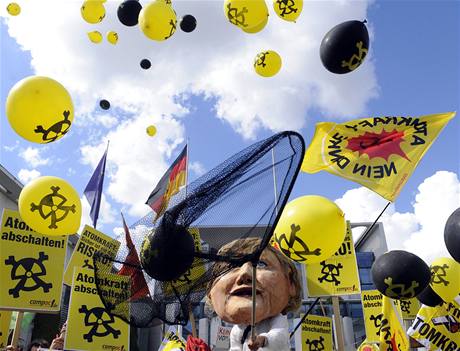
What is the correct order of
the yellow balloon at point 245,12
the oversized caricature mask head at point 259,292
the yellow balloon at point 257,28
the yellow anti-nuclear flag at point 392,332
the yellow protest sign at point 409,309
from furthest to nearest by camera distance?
the yellow balloon at point 257,28
the yellow protest sign at point 409,309
the yellow balloon at point 245,12
the yellow anti-nuclear flag at point 392,332
the oversized caricature mask head at point 259,292

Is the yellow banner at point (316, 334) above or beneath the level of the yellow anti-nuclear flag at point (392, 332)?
above

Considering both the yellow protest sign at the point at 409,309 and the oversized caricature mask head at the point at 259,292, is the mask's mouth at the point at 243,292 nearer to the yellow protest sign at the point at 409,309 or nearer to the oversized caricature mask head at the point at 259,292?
the oversized caricature mask head at the point at 259,292

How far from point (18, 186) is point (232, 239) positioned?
1893cm

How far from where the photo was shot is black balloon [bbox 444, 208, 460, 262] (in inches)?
158

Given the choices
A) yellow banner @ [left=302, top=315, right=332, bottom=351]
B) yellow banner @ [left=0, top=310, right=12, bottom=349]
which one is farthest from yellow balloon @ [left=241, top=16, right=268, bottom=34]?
yellow banner @ [left=0, top=310, right=12, bottom=349]

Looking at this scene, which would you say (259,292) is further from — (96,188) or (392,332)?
(96,188)

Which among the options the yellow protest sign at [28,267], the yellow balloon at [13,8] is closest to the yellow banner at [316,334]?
the yellow protest sign at [28,267]

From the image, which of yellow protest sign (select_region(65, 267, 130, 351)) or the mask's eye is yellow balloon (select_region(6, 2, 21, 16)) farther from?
the mask's eye

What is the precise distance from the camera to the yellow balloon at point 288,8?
726 cm

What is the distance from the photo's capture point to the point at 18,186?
19219 mm

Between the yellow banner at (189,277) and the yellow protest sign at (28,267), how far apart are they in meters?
2.80

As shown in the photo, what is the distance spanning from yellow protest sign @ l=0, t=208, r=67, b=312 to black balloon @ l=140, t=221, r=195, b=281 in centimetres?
306

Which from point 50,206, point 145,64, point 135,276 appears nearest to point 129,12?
point 145,64

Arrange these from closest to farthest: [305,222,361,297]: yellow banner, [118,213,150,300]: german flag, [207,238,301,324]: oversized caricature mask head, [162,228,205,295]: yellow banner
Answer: [162,228,205,295]: yellow banner
[118,213,150,300]: german flag
[207,238,301,324]: oversized caricature mask head
[305,222,361,297]: yellow banner
